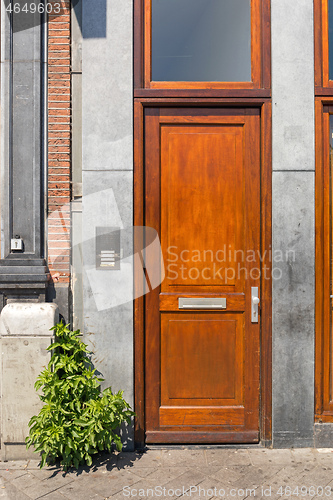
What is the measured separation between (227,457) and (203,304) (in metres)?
1.38

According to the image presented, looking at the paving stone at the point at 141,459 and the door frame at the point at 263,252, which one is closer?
the paving stone at the point at 141,459

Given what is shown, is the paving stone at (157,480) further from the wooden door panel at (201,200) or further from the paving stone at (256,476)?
the wooden door panel at (201,200)

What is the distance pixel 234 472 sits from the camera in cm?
310

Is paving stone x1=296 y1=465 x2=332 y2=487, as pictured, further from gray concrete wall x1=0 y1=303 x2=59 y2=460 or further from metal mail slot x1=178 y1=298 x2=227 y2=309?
gray concrete wall x1=0 y1=303 x2=59 y2=460

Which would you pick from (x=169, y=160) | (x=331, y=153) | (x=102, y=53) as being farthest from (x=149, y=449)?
(x=102, y=53)

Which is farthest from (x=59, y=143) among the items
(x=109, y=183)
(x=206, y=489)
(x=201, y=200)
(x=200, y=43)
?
(x=206, y=489)

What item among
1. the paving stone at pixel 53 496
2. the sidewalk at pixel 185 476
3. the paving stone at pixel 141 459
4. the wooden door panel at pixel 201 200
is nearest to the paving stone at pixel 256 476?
the sidewalk at pixel 185 476

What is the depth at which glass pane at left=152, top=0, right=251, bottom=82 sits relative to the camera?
3617 mm

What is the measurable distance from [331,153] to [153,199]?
1.82 m

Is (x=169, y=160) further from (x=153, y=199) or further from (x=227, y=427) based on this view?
(x=227, y=427)

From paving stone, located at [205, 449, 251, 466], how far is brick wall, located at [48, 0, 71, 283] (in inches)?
82.9

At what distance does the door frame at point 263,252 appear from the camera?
3.53 metres

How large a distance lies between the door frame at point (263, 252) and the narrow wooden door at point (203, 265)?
65 mm

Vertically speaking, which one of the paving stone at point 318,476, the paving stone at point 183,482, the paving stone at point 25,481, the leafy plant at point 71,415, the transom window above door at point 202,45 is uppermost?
the transom window above door at point 202,45
